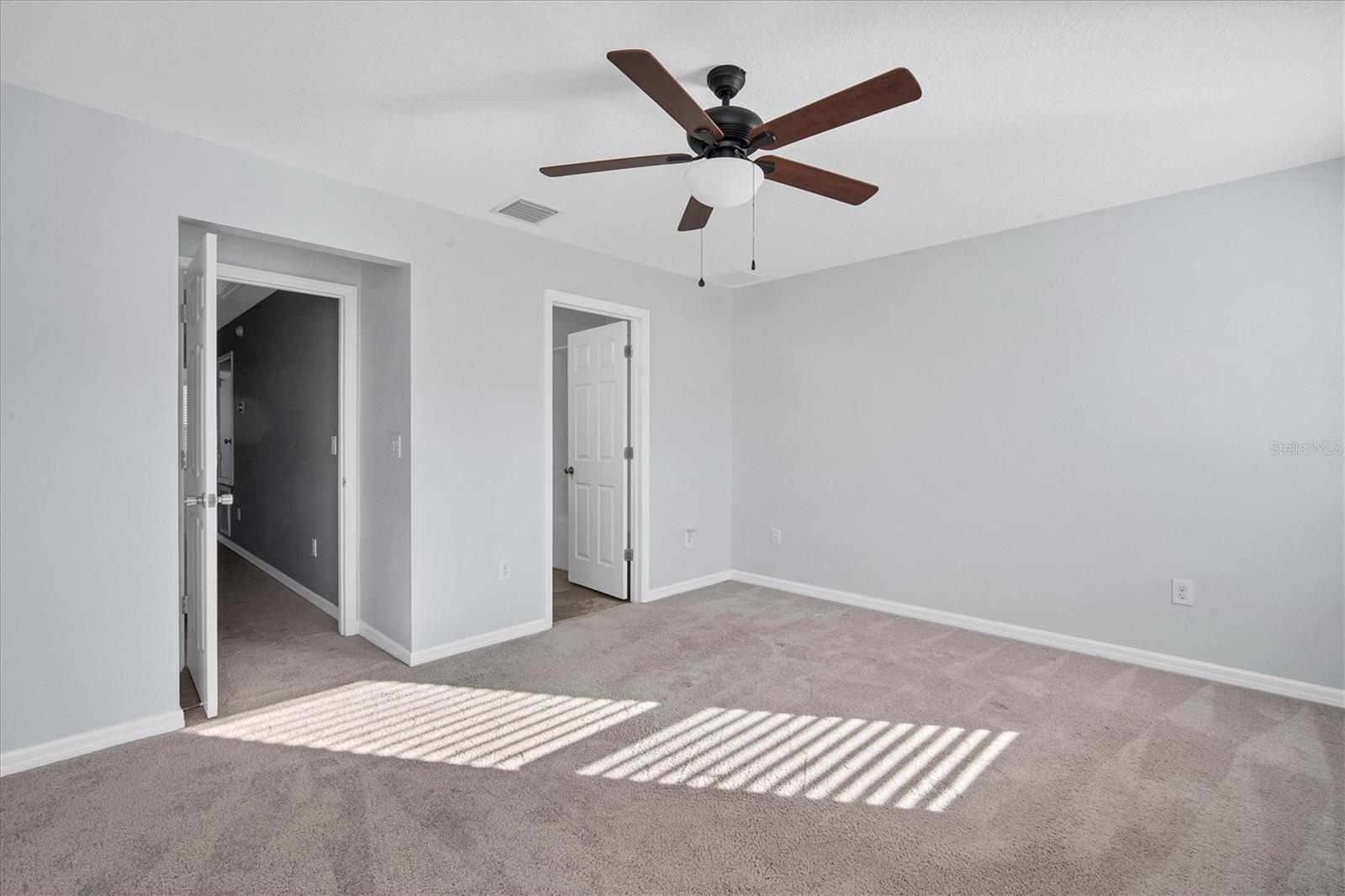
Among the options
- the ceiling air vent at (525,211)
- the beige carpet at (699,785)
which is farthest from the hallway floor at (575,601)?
the ceiling air vent at (525,211)

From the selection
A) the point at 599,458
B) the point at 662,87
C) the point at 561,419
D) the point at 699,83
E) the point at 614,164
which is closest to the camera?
the point at 662,87

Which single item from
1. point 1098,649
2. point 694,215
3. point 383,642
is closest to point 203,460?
point 383,642

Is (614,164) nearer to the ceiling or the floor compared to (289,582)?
nearer to the ceiling

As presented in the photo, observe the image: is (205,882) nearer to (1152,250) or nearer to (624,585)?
(624,585)

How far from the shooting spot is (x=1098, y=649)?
3.54 m

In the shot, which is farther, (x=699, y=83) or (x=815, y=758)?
(x=815, y=758)

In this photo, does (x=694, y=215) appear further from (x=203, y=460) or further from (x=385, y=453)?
(x=203, y=460)

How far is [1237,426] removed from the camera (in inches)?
123

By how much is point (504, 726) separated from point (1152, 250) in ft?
13.1

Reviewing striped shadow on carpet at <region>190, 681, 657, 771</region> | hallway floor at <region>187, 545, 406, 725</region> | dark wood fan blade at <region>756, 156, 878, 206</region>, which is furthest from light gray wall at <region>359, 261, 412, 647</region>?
dark wood fan blade at <region>756, 156, 878, 206</region>

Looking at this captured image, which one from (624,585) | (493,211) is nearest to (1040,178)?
(493,211)

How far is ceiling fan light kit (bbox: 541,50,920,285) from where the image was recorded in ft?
5.66

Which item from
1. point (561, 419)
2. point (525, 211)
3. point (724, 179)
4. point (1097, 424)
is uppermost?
point (525, 211)

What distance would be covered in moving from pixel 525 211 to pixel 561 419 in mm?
2651
